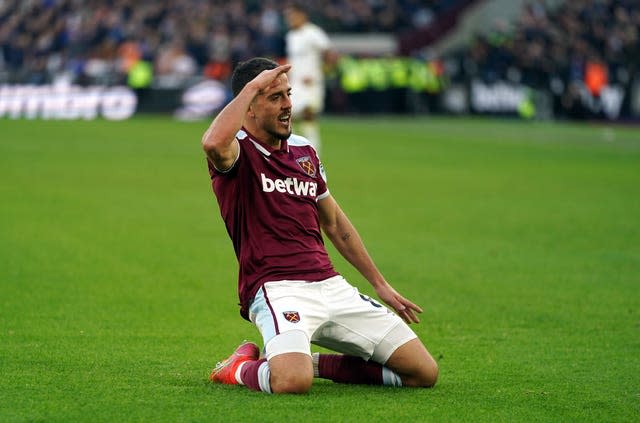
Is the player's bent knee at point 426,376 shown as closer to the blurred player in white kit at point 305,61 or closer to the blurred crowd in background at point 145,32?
the blurred player in white kit at point 305,61

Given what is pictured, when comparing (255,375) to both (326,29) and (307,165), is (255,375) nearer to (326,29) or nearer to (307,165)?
(307,165)

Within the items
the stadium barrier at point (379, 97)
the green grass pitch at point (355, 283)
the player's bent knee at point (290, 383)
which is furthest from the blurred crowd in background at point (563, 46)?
the player's bent knee at point (290, 383)

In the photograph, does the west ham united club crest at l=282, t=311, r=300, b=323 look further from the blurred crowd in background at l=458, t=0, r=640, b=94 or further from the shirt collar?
the blurred crowd in background at l=458, t=0, r=640, b=94

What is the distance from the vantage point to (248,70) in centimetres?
695

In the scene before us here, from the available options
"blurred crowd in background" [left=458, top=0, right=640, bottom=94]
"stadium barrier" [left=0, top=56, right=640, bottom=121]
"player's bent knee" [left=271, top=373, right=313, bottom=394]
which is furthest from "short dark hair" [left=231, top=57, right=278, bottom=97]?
"blurred crowd in background" [left=458, top=0, right=640, bottom=94]

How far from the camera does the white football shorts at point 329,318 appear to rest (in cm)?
679

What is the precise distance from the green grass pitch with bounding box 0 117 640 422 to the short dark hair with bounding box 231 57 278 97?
163 cm

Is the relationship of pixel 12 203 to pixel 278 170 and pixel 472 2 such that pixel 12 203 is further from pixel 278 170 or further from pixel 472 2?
pixel 472 2

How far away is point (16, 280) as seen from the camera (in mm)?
10531

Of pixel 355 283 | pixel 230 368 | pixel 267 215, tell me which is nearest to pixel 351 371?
pixel 230 368

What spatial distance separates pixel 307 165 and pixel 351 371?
118 centimetres

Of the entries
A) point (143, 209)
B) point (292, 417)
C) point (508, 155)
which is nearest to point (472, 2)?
point (508, 155)

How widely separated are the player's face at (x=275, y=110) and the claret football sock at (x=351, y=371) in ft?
4.23

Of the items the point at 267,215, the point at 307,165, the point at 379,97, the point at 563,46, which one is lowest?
the point at 379,97
